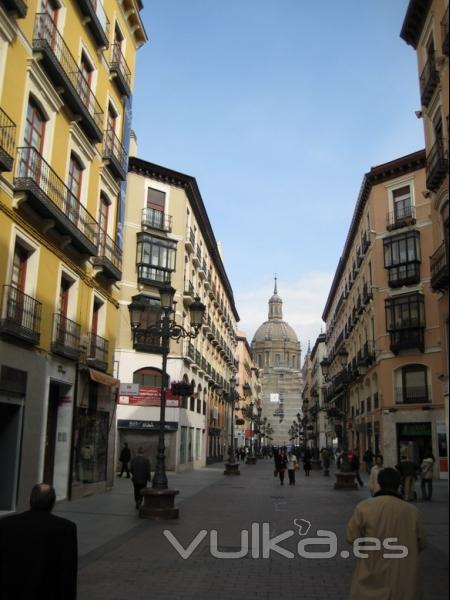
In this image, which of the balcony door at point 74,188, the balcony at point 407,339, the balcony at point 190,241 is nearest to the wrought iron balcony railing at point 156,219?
the balcony at point 190,241

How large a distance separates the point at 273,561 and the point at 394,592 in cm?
634

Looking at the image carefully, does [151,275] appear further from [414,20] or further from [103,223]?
[414,20]

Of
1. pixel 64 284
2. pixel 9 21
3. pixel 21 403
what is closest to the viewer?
pixel 9 21

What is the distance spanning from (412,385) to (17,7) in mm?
26814

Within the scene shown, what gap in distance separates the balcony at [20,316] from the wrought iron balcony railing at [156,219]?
64.5 ft

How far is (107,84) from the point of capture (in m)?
20.5

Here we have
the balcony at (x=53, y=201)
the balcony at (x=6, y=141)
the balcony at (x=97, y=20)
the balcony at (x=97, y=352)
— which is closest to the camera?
the balcony at (x=6, y=141)

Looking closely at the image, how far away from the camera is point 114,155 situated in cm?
2067

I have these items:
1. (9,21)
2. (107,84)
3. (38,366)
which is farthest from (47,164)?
(107,84)

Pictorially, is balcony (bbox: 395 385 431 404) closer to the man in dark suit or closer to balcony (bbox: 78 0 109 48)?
balcony (bbox: 78 0 109 48)

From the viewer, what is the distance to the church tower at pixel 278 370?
13225cm

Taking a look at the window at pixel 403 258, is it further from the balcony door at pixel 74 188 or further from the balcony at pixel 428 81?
the balcony door at pixel 74 188

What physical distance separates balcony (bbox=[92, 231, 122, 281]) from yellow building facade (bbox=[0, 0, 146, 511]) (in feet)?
0.14

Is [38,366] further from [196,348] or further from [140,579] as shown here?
[196,348]
